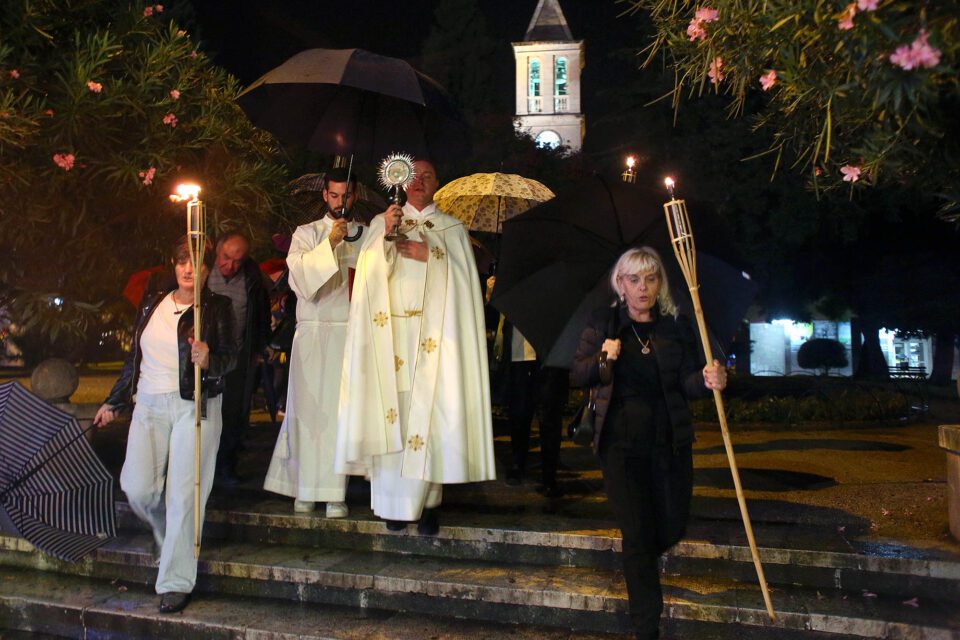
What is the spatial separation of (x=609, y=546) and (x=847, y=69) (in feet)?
9.98

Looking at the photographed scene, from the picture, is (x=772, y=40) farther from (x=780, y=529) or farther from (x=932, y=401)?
(x=932, y=401)

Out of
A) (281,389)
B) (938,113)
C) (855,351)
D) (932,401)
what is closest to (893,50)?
(938,113)

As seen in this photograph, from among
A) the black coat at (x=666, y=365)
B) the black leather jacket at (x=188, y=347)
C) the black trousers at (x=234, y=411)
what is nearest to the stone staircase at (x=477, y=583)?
the black trousers at (x=234, y=411)

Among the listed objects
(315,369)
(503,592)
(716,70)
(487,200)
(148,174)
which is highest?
(487,200)

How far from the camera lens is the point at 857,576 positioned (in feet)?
15.2

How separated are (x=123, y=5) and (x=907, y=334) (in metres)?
22.2

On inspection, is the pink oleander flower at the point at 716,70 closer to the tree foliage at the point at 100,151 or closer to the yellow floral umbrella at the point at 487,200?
the yellow floral umbrella at the point at 487,200

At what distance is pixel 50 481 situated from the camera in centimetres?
468

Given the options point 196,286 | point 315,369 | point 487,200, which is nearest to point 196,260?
point 196,286

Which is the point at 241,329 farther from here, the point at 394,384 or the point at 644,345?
the point at 644,345

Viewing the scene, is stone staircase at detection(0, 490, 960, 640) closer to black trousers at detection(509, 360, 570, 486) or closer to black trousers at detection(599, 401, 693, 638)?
black trousers at detection(599, 401, 693, 638)

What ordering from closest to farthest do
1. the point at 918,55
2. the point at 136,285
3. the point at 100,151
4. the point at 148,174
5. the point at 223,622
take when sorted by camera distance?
the point at 918,55, the point at 223,622, the point at 100,151, the point at 148,174, the point at 136,285

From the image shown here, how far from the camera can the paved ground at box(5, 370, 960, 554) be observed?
5.55 meters

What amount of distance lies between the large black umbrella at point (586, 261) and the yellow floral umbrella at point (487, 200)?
2.07m
